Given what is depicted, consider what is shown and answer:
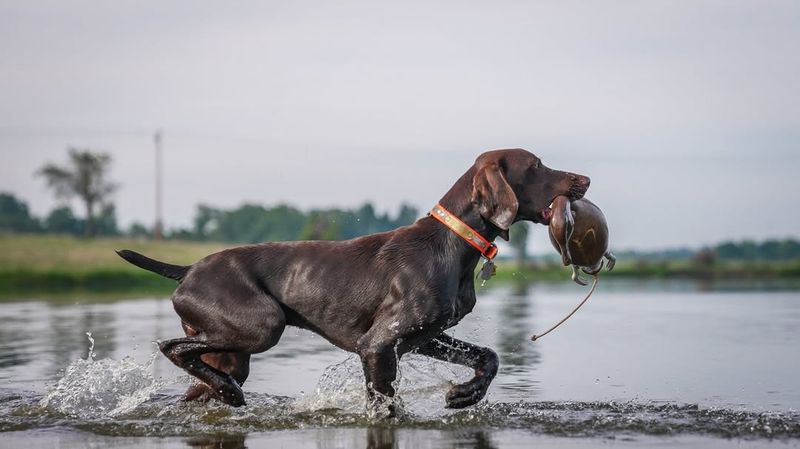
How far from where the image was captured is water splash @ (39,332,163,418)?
8.76 meters

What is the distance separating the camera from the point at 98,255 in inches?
1982

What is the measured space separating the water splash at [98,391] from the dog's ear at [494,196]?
9.14 ft

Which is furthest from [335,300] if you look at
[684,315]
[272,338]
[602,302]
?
[602,302]

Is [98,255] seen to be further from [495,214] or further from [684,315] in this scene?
[495,214]

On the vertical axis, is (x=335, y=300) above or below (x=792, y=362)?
above

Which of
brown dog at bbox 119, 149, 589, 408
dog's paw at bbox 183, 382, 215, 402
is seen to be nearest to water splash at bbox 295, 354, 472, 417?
brown dog at bbox 119, 149, 589, 408

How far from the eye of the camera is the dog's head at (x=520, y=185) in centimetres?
788

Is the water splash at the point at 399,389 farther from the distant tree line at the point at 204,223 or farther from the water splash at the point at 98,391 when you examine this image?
the distant tree line at the point at 204,223

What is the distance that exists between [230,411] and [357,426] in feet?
3.47

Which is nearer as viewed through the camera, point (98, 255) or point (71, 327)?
point (71, 327)

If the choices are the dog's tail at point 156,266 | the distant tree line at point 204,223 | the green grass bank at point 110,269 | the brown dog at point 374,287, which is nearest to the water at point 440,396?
the brown dog at point 374,287

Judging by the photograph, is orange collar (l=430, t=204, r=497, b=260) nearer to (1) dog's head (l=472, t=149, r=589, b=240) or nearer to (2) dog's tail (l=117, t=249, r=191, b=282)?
(1) dog's head (l=472, t=149, r=589, b=240)

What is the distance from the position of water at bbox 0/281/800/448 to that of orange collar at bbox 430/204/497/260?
116cm

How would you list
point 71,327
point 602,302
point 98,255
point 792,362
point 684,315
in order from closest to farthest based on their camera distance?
point 792,362 < point 71,327 < point 684,315 < point 602,302 < point 98,255
